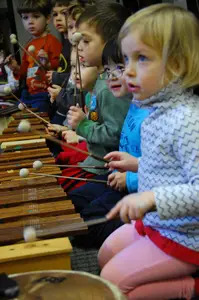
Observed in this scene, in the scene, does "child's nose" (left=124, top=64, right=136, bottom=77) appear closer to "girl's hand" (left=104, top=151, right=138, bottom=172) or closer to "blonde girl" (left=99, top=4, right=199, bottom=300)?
"blonde girl" (left=99, top=4, right=199, bottom=300)

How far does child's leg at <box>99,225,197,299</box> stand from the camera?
128cm

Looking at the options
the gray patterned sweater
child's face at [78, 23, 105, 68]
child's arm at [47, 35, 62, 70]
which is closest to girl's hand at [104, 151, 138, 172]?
the gray patterned sweater

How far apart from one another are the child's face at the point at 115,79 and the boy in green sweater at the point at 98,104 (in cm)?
10

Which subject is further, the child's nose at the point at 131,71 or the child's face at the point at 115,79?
the child's face at the point at 115,79

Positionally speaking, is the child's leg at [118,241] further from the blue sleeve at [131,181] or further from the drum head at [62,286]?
the drum head at [62,286]

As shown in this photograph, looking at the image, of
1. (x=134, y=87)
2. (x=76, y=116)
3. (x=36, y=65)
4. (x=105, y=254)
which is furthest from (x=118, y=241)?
(x=36, y=65)

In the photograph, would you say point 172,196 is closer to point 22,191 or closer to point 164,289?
point 164,289

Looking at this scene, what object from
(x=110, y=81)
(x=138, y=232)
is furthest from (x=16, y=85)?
(x=138, y=232)

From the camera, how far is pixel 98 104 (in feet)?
6.76

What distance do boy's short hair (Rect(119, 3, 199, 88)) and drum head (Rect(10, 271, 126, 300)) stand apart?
0.54 metres

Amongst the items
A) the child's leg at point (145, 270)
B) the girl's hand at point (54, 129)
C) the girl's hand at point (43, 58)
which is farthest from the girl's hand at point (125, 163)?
the girl's hand at point (43, 58)

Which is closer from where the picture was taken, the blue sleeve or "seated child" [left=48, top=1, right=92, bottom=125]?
the blue sleeve

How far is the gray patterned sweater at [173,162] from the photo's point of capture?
3.67 ft

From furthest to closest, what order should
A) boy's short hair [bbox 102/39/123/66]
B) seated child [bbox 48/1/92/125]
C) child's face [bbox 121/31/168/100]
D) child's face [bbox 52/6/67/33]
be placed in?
child's face [bbox 52/6/67/33]
seated child [bbox 48/1/92/125]
boy's short hair [bbox 102/39/123/66]
child's face [bbox 121/31/168/100]
